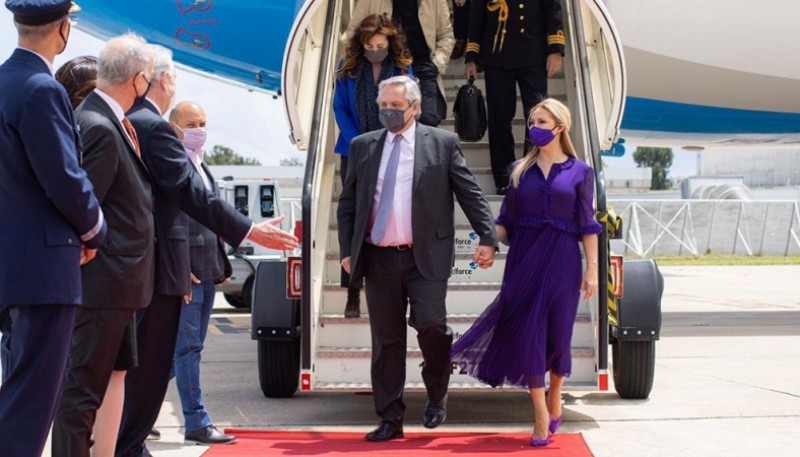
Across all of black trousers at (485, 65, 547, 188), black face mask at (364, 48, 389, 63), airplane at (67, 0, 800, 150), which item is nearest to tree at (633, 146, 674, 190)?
airplane at (67, 0, 800, 150)

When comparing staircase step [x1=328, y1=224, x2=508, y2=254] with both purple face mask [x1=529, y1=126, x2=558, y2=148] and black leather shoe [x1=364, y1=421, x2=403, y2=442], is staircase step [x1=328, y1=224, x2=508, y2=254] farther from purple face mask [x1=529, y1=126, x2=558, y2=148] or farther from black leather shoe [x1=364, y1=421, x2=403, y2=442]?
black leather shoe [x1=364, y1=421, x2=403, y2=442]

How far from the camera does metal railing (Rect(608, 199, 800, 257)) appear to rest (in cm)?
2911

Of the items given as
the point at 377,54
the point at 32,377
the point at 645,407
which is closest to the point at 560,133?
the point at 377,54

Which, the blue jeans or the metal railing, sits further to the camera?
the metal railing

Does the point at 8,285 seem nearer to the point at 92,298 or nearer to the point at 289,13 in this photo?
the point at 92,298

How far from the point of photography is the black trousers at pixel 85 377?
3.94m

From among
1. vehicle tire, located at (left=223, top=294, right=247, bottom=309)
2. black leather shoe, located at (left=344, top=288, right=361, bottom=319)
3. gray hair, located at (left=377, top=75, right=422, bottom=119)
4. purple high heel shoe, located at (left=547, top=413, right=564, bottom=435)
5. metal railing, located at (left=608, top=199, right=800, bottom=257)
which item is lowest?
metal railing, located at (left=608, top=199, right=800, bottom=257)

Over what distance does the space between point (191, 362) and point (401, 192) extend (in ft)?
4.26

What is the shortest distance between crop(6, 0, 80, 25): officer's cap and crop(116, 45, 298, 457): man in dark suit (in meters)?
0.97

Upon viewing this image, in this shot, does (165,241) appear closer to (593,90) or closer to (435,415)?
(435,415)

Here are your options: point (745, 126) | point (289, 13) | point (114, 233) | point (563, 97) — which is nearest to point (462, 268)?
point (563, 97)

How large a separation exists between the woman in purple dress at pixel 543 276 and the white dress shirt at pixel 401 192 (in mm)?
519

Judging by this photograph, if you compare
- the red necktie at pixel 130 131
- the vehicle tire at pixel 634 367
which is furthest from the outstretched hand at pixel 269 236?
the vehicle tire at pixel 634 367

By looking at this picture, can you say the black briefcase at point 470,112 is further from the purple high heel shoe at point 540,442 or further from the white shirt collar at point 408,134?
the purple high heel shoe at point 540,442
